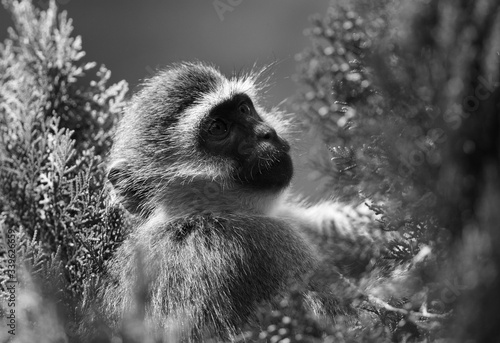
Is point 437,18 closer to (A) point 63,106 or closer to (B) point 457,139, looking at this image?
(B) point 457,139

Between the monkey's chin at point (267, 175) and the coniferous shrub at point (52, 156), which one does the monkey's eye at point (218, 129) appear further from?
the coniferous shrub at point (52, 156)

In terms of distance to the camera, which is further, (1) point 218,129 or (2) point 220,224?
(1) point 218,129

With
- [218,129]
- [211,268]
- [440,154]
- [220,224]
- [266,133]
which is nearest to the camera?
[440,154]

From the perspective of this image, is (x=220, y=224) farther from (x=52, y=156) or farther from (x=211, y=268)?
(x=52, y=156)

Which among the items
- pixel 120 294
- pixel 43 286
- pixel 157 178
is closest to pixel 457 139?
pixel 43 286

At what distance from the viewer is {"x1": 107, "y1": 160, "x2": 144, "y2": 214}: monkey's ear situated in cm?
203

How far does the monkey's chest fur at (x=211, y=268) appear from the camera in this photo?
1617 millimetres

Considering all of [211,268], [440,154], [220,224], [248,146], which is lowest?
[440,154]

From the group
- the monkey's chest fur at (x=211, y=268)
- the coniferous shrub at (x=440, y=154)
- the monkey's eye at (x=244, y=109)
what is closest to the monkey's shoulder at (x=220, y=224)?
the monkey's chest fur at (x=211, y=268)

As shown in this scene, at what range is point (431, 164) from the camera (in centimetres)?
73

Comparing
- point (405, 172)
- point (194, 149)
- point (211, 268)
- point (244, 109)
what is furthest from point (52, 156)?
point (405, 172)

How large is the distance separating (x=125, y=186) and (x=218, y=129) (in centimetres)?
38

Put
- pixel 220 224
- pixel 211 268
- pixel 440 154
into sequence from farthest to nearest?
pixel 220 224, pixel 211 268, pixel 440 154

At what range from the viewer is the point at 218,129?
6.65 ft
